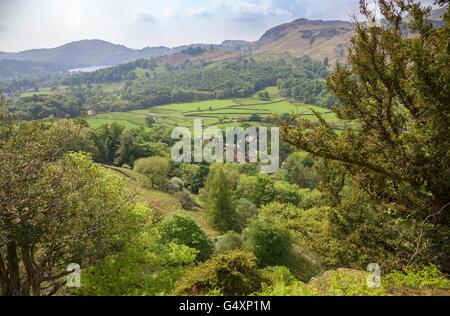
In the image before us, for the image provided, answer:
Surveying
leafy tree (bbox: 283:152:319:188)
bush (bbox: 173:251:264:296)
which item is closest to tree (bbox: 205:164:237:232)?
bush (bbox: 173:251:264:296)

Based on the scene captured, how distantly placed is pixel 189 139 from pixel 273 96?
93.0m

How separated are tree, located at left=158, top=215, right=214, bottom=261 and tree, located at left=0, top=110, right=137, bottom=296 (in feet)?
40.2

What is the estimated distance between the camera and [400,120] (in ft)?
40.5

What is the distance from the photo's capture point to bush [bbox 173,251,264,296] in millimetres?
10523

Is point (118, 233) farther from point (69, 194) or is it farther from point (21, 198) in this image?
point (21, 198)

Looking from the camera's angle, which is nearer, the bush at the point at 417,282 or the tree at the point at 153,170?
the bush at the point at 417,282

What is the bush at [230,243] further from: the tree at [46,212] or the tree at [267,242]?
the tree at [46,212]

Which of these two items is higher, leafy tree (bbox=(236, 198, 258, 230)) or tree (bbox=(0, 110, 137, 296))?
tree (bbox=(0, 110, 137, 296))

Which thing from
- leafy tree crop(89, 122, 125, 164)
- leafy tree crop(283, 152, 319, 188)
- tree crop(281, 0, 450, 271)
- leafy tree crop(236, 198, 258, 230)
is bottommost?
leafy tree crop(283, 152, 319, 188)

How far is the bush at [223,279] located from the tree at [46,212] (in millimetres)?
4114

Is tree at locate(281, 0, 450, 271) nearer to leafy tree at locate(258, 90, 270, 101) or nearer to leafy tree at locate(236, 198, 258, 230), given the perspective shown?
leafy tree at locate(236, 198, 258, 230)

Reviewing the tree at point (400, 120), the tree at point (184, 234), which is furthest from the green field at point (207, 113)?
the tree at point (400, 120)

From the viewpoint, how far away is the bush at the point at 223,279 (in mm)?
10523
